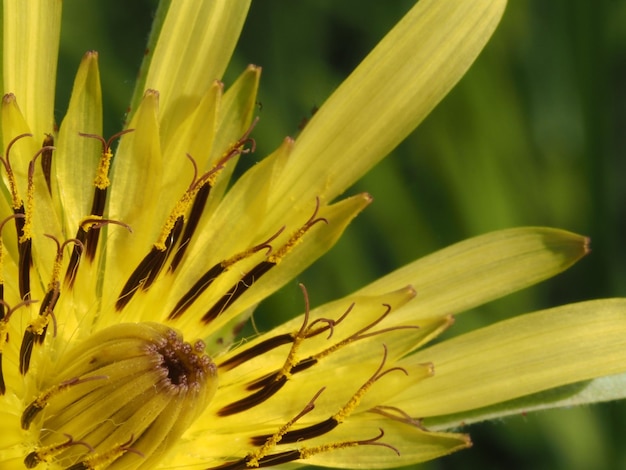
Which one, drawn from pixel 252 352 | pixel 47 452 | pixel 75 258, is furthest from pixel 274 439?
pixel 75 258

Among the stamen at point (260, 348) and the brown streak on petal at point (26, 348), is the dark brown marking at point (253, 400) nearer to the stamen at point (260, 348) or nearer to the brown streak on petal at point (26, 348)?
the stamen at point (260, 348)

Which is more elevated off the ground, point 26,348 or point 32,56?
point 32,56

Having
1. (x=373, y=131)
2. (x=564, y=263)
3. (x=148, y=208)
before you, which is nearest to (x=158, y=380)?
(x=148, y=208)

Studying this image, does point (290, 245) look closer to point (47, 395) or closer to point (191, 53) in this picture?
Answer: point (191, 53)

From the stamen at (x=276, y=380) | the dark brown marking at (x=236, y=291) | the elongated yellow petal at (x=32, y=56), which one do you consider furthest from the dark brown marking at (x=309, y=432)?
the elongated yellow petal at (x=32, y=56)

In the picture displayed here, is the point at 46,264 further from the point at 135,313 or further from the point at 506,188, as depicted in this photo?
the point at 506,188

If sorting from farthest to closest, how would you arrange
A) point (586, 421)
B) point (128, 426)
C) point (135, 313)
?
point (586, 421) → point (135, 313) → point (128, 426)

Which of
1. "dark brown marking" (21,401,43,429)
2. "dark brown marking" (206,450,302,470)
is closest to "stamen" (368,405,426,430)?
"dark brown marking" (206,450,302,470)
